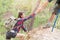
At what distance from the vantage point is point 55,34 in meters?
1.11

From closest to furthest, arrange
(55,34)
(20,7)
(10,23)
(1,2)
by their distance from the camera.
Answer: (10,23) < (55,34) < (20,7) < (1,2)

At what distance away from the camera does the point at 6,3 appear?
81.7 inches

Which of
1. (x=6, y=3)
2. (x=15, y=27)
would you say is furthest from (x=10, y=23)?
(x=6, y=3)

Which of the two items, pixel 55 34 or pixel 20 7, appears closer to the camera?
pixel 55 34

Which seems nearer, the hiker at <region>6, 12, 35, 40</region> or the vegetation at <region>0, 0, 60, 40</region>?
the hiker at <region>6, 12, 35, 40</region>

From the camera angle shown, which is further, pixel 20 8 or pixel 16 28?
pixel 20 8

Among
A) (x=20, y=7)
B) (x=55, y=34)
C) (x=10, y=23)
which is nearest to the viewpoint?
(x=10, y=23)

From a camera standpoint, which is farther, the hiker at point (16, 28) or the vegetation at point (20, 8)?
the vegetation at point (20, 8)

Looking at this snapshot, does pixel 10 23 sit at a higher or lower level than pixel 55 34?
higher

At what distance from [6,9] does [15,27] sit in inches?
42.8

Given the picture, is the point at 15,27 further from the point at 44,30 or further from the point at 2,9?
the point at 2,9

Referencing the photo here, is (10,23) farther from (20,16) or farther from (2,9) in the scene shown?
(2,9)

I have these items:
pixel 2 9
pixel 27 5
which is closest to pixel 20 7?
pixel 27 5

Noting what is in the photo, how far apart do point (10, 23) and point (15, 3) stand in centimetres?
111
